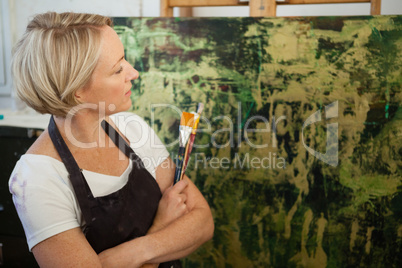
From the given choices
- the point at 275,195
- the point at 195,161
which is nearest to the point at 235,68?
the point at 195,161

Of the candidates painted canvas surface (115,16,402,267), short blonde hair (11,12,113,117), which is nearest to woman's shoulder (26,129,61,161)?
short blonde hair (11,12,113,117)

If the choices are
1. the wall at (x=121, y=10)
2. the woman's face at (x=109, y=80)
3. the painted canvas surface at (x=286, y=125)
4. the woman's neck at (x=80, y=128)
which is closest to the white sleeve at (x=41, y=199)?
the woman's neck at (x=80, y=128)

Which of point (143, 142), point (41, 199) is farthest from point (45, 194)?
point (143, 142)

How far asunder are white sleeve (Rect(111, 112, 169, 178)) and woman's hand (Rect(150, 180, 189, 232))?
113 millimetres

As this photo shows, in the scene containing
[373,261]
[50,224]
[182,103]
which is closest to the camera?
[50,224]

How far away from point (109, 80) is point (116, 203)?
37cm

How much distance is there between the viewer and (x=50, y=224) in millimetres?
924

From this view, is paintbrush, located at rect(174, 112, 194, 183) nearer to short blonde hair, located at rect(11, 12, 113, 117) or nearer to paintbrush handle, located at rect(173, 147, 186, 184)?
paintbrush handle, located at rect(173, 147, 186, 184)

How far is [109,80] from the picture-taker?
1.05 metres

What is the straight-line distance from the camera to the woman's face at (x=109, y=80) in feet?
3.34

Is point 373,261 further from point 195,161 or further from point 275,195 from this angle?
point 195,161

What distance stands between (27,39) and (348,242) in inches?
56.3

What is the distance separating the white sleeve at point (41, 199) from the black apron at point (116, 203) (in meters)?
0.04

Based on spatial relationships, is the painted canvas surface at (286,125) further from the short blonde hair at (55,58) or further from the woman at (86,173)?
the short blonde hair at (55,58)
